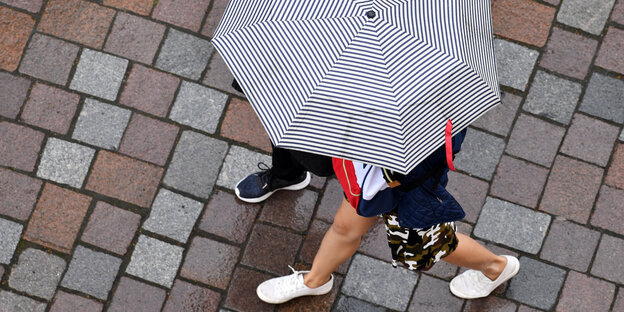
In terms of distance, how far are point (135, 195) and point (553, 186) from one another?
2505 mm

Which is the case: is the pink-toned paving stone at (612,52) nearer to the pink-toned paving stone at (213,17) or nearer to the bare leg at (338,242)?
the bare leg at (338,242)

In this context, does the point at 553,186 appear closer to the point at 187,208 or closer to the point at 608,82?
the point at 608,82

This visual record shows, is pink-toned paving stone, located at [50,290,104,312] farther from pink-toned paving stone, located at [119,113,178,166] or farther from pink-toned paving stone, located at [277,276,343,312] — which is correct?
pink-toned paving stone, located at [277,276,343,312]

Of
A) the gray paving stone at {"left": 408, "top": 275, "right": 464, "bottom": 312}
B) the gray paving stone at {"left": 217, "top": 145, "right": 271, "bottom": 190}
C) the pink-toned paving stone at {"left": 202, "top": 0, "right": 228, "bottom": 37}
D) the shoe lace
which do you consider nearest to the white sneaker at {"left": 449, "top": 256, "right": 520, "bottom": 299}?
the gray paving stone at {"left": 408, "top": 275, "right": 464, "bottom": 312}

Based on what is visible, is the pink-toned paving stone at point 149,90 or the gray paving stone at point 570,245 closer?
the gray paving stone at point 570,245

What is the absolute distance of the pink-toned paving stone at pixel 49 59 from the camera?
4082mm

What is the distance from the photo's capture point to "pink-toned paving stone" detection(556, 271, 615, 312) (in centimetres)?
384

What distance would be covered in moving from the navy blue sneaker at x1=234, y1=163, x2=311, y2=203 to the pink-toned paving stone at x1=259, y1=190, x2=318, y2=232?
64 millimetres

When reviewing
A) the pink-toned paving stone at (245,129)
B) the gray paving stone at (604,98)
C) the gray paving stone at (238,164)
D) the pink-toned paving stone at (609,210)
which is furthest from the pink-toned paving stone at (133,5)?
the pink-toned paving stone at (609,210)

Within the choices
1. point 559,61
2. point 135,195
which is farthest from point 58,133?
point 559,61

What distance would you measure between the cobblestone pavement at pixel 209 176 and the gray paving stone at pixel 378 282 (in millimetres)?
11

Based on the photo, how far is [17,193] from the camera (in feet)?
12.9

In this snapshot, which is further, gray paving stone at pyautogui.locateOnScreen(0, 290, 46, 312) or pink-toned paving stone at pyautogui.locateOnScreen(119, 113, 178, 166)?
pink-toned paving stone at pyautogui.locateOnScreen(119, 113, 178, 166)

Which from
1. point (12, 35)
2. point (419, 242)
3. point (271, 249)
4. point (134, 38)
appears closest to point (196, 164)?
point (271, 249)
